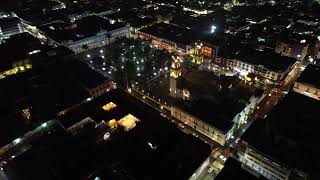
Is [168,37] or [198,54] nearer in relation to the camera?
[198,54]

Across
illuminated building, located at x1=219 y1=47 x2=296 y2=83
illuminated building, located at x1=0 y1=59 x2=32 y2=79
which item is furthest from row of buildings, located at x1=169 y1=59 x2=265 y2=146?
illuminated building, located at x1=0 y1=59 x2=32 y2=79

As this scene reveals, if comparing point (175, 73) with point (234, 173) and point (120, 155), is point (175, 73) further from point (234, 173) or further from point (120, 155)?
point (234, 173)

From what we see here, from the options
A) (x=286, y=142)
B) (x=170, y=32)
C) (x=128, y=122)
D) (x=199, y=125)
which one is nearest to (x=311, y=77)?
(x=286, y=142)

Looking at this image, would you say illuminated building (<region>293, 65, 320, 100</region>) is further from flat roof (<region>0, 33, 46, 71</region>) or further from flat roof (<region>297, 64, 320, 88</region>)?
flat roof (<region>0, 33, 46, 71</region>)

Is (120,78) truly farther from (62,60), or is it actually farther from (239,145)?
Result: (239,145)

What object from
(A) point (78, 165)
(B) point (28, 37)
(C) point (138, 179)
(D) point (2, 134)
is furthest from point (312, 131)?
(B) point (28, 37)

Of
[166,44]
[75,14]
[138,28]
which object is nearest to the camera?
[166,44]
